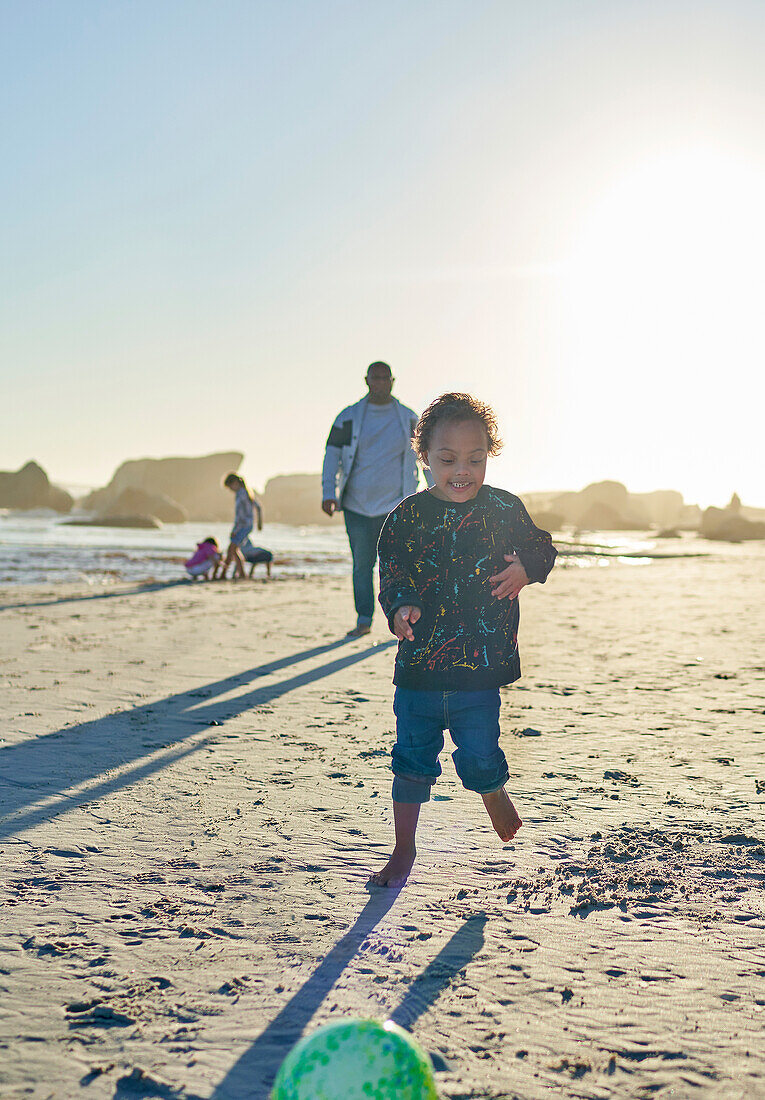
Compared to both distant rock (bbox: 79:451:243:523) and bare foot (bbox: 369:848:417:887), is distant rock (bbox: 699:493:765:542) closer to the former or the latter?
bare foot (bbox: 369:848:417:887)

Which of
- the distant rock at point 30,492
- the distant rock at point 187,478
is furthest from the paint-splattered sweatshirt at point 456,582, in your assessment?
the distant rock at point 187,478

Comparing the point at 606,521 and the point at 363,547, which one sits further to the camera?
the point at 606,521

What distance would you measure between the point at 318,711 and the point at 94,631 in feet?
11.4

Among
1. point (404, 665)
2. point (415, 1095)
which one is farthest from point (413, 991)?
point (404, 665)

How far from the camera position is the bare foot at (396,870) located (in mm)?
2262

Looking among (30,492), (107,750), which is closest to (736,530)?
(107,750)

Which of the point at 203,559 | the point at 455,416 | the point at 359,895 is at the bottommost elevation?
the point at 359,895

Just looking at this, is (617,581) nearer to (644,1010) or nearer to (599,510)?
(644,1010)

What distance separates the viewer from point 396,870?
7.48 feet

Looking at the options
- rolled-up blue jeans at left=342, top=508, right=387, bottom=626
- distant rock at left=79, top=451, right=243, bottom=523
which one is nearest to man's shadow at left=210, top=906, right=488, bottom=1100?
rolled-up blue jeans at left=342, top=508, right=387, bottom=626

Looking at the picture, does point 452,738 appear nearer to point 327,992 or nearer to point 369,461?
point 327,992

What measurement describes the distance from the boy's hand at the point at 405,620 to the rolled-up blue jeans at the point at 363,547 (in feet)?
13.7

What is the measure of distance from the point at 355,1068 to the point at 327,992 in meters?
0.47

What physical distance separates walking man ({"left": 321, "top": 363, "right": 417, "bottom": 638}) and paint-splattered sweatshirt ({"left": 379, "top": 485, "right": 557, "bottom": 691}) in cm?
409
